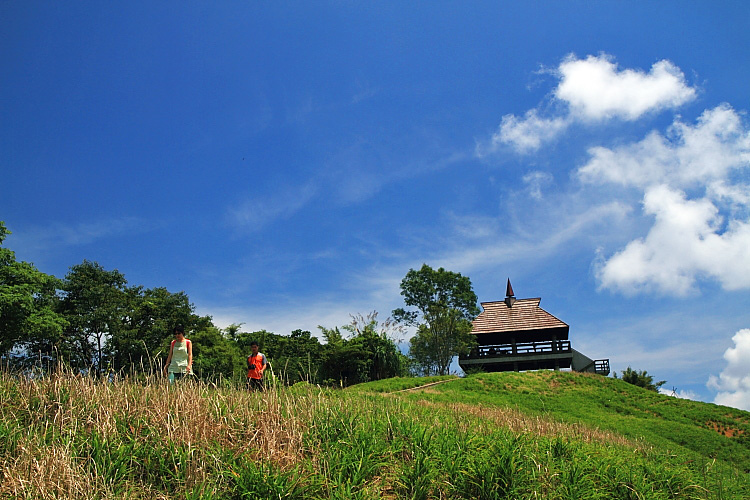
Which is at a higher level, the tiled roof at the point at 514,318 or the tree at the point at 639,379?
the tiled roof at the point at 514,318

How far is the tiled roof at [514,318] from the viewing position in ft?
129

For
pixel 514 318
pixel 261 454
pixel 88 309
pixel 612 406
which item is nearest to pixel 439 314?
pixel 514 318

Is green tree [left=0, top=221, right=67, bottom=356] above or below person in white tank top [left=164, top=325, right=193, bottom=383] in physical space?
above

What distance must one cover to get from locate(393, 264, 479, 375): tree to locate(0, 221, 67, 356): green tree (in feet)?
81.1

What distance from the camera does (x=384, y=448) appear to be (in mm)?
6012

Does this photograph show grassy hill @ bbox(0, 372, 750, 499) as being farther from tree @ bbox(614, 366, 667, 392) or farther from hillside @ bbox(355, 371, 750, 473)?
tree @ bbox(614, 366, 667, 392)

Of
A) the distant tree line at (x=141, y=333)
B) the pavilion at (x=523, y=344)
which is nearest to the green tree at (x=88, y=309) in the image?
the distant tree line at (x=141, y=333)

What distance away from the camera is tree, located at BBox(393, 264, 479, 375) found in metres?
38.3

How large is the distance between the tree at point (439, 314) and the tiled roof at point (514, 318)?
1.44m

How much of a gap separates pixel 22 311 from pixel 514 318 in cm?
3372

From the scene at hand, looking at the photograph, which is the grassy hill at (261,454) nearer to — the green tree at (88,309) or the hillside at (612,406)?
the hillside at (612,406)

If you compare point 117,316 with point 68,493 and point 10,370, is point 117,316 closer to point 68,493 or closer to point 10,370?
point 10,370

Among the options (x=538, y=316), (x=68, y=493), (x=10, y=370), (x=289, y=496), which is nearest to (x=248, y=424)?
(x=289, y=496)

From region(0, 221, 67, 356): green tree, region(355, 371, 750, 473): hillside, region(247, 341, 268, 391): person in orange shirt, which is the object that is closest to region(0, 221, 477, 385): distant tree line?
region(0, 221, 67, 356): green tree
